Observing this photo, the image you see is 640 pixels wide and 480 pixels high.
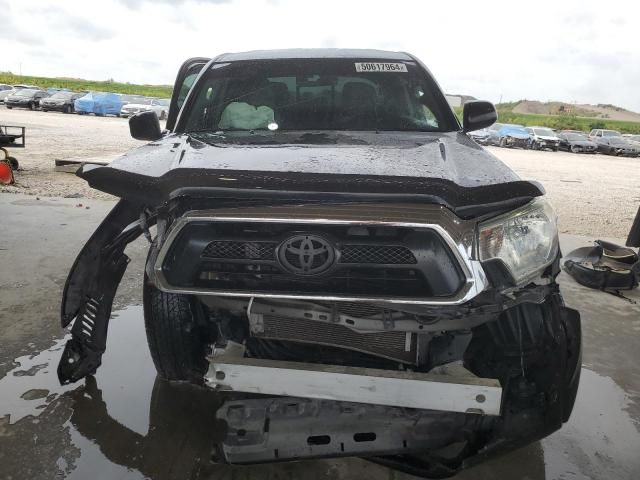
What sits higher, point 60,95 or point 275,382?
point 60,95

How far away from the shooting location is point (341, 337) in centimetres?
205

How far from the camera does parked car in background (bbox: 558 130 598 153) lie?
2605 cm

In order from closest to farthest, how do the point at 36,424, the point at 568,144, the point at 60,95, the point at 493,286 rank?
1. the point at 493,286
2. the point at 36,424
3. the point at 568,144
4. the point at 60,95

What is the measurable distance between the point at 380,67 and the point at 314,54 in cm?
44

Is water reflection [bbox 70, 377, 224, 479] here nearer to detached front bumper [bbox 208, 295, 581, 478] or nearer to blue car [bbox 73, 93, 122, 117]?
detached front bumper [bbox 208, 295, 581, 478]

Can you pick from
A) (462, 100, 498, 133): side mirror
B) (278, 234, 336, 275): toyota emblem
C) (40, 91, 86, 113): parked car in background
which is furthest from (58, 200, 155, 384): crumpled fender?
(40, 91, 86, 113): parked car in background

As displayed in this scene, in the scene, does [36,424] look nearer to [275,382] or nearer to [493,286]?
[275,382]

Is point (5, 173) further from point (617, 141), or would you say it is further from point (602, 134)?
point (602, 134)

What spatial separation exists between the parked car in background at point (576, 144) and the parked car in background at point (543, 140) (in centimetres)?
76

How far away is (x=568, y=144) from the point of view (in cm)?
2642

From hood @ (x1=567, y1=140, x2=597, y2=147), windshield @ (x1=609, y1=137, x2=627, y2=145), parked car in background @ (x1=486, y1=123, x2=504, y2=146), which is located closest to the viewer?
hood @ (x1=567, y1=140, x2=597, y2=147)

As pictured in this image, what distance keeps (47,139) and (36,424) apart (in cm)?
1484

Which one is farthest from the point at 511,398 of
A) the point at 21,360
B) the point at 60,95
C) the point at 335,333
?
the point at 60,95

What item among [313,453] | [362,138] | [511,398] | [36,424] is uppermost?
[362,138]
